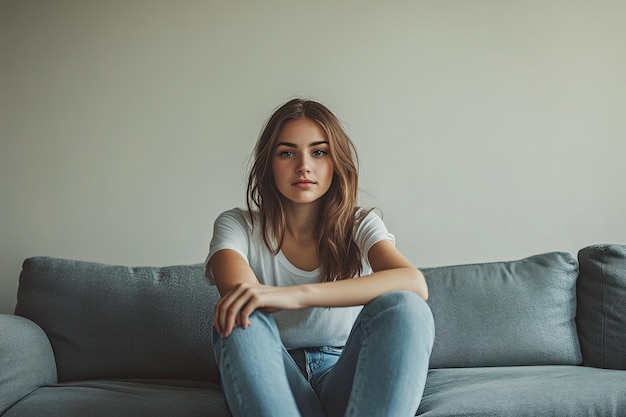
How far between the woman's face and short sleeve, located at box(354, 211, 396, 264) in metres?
0.14

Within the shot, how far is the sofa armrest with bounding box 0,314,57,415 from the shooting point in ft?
6.63

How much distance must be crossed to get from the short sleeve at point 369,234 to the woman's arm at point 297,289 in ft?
0.15

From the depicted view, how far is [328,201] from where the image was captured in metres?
2.10

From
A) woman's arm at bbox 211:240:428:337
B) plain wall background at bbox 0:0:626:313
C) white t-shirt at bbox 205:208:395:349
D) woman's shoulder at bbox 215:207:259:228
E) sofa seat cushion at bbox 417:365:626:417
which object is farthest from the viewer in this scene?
plain wall background at bbox 0:0:626:313

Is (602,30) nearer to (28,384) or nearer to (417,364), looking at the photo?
Answer: (417,364)

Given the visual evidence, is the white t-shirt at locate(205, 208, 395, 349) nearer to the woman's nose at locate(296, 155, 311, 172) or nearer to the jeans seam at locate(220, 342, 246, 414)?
the woman's nose at locate(296, 155, 311, 172)

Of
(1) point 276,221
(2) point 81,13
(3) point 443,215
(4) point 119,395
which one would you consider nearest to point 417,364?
(1) point 276,221

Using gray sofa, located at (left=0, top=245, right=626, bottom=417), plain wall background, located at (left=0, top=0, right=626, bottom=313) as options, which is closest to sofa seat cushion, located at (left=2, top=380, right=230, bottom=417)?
gray sofa, located at (left=0, top=245, right=626, bottom=417)

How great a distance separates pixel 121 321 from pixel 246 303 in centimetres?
89

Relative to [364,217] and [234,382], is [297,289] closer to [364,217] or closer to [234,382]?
[234,382]

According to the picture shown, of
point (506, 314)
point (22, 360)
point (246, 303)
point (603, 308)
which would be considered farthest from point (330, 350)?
point (603, 308)

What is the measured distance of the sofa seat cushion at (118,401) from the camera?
189 centimetres

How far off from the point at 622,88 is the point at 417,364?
1876 millimetres

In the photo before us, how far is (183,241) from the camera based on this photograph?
9.34 ft
